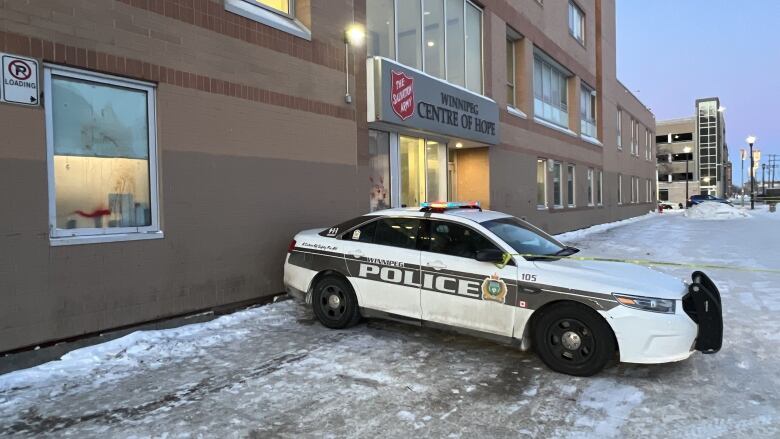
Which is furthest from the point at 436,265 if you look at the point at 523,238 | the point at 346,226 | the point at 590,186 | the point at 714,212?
the point at 714,212

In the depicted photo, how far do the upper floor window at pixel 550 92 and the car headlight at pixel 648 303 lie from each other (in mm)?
14677

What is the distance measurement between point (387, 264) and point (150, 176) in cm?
318

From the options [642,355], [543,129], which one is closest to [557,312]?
[642,355]

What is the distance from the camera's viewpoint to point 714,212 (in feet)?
99.5

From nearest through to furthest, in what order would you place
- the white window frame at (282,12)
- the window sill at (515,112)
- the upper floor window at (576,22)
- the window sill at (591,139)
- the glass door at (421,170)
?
1. the white window frame at (282,12)
2. the glass door at (421,170)
3. the window sill at (515,112)
4. the upper floor window at (576,22)
5. the window sill at (591,139)

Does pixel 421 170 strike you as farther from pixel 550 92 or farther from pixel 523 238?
pixel 550 92

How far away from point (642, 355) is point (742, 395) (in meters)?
0.79

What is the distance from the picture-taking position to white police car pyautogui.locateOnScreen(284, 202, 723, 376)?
14.7 ft

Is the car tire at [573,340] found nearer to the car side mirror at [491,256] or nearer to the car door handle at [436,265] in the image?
the car side mirror at [491,256]

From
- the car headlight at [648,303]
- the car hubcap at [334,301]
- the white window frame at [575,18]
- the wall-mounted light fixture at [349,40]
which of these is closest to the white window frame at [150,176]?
the car hubcap at [334,301]

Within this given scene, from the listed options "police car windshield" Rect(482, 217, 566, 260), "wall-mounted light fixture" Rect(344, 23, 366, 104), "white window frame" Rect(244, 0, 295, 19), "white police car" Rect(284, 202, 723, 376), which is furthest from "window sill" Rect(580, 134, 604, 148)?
"white police car" Rect(284, 202, 723, 376)

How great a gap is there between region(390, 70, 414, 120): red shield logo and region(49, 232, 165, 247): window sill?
536 centimetres

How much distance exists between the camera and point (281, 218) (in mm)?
8148

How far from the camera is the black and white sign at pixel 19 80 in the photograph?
5.05 metres
